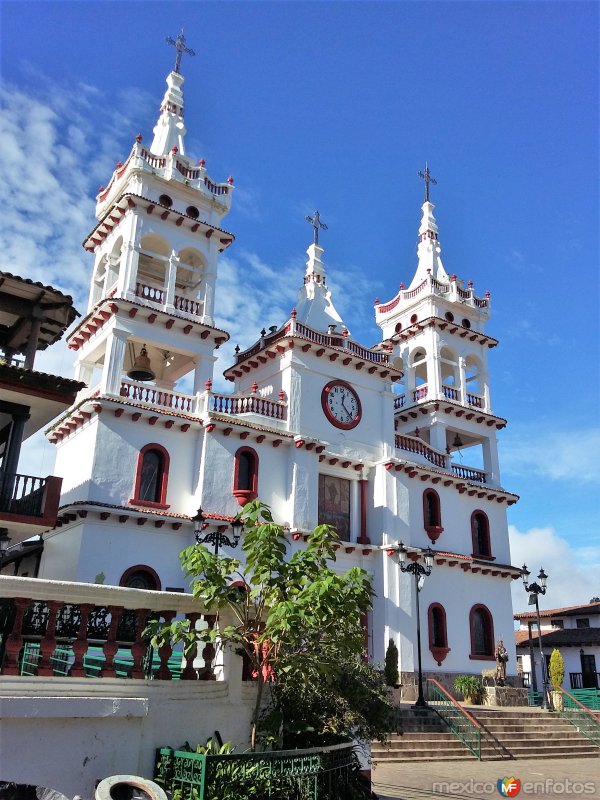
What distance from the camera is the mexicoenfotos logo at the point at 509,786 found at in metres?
15.4

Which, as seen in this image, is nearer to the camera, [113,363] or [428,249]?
[113,363]

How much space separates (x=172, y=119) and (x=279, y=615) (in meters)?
29.2

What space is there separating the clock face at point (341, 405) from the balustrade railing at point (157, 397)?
6.80 metres

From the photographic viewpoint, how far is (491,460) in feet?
130

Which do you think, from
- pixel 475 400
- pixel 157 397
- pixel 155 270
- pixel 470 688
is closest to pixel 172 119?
pixel 155 270

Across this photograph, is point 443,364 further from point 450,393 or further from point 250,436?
point 250,436

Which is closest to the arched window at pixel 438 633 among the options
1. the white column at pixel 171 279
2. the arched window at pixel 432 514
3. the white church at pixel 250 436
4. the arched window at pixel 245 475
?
the white church at pixel 250 436

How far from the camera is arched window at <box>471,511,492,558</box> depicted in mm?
36688

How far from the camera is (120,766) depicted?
884 cm

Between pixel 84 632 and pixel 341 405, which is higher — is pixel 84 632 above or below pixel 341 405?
below

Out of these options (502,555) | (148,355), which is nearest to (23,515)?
(148,355)

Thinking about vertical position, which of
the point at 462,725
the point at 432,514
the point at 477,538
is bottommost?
the point at 462,725

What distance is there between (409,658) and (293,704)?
20997 mm

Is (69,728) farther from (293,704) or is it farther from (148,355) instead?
(148,355)
